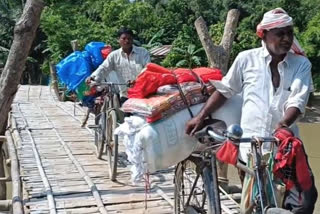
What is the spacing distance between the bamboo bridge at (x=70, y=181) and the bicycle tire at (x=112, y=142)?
0.11 m

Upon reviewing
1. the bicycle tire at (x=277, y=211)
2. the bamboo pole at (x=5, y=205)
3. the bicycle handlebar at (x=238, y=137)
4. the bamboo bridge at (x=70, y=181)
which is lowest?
the bamboo pole at (x=5, y=205)

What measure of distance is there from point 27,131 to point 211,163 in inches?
216

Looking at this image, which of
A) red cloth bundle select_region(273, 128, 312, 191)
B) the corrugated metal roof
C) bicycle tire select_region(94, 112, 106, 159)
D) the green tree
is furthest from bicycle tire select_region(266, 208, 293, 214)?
the corrugated metal roof

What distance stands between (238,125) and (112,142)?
10.5 ft

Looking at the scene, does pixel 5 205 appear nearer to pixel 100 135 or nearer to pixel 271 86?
pixel 100 135

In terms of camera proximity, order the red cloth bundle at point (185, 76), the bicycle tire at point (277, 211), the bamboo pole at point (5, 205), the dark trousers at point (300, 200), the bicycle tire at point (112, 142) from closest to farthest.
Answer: the bicycle tire at point (277, 211)
the dark trousers at point (300, 200)
the red cloth bundle at point (185, 76)
the bamboo pole at point (5, 205)
the bicycle tire at point (112, 142)

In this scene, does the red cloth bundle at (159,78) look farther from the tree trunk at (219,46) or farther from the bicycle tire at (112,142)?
the tree trunk at (219,46)

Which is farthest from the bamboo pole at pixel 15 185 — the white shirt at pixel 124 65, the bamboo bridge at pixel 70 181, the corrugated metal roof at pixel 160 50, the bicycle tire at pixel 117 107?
the corrugated metal roof at pixel 160 50

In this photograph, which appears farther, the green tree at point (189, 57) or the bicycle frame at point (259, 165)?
the green tree at point (189, 57)

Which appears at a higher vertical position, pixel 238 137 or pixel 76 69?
pixel 238 137

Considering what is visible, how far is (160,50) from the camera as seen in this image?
66.4 feet

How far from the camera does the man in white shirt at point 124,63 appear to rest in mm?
5516

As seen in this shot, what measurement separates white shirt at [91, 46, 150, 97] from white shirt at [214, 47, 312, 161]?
275 cm

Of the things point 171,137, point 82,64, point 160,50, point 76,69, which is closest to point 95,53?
point 82,64
